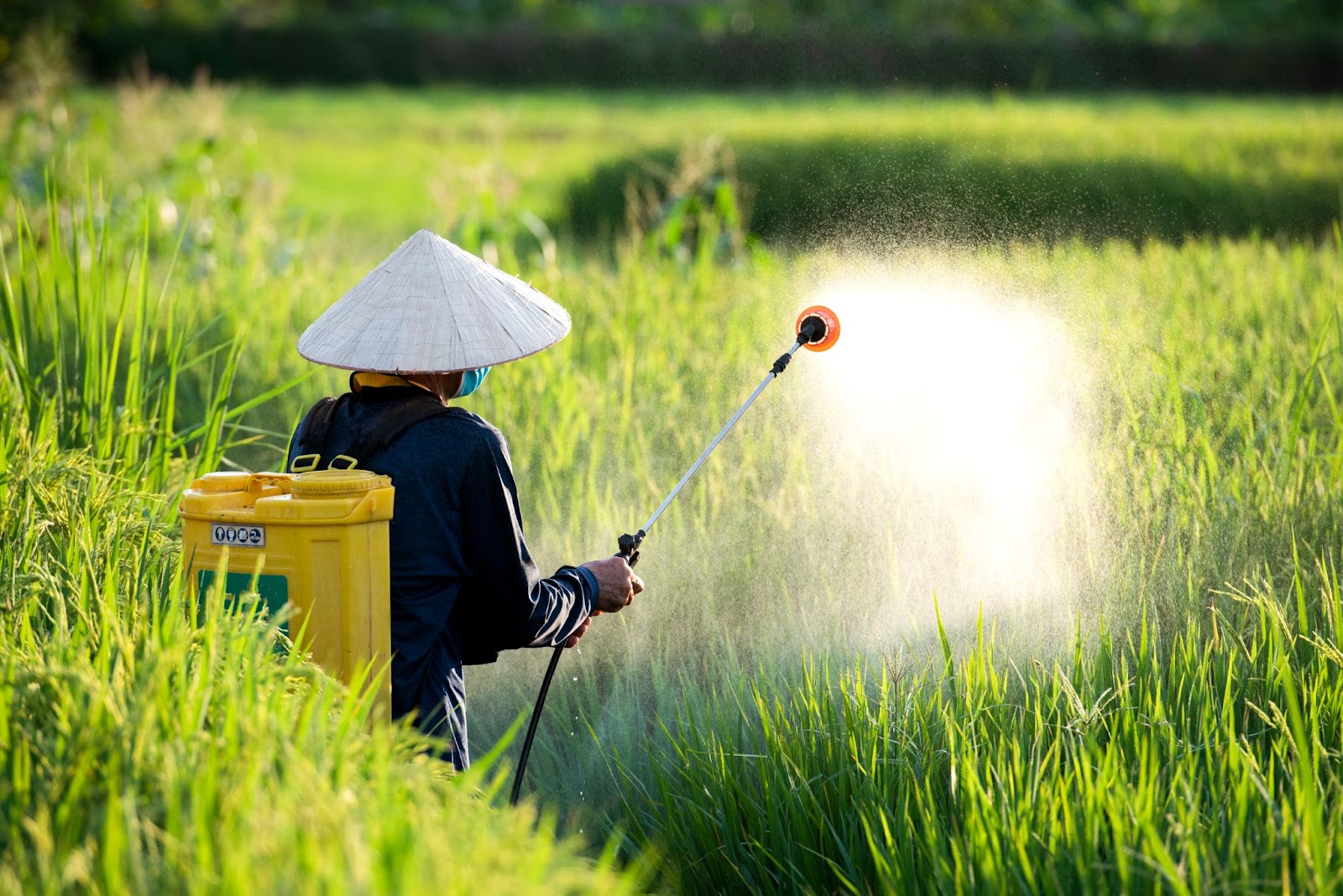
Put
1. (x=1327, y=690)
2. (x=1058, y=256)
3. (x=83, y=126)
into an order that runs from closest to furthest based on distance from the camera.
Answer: (x=1327, y=690)
(x=1058, y=256)
(x=83, y=126)

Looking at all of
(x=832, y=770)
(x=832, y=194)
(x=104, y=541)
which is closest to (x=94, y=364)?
(x=104, y=541)

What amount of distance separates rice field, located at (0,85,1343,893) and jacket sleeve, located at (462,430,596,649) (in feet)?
1.14

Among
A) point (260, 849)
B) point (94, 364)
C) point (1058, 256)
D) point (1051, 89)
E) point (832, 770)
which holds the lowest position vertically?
point (832, 770)

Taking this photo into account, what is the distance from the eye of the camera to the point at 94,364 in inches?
146

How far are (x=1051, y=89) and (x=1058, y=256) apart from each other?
70.8 feet

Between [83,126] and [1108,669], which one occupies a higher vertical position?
[83,126]

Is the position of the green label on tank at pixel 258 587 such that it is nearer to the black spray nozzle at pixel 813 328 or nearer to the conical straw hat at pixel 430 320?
the conical straw hat at pixel 430 320

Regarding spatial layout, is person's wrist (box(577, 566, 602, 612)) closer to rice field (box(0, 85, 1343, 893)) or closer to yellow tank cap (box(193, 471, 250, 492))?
rice field (box(0, 85, 1343, 893))

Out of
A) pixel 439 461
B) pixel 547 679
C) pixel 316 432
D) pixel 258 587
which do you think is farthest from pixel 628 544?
pixel 258 587

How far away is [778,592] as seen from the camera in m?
3.88

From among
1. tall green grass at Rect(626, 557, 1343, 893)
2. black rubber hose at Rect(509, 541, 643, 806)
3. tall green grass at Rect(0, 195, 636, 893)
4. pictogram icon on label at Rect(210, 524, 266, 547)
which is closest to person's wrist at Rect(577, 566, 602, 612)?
black rubber hose at Rect(509, 541, 643, 806)

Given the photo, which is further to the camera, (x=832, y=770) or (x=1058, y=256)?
(x=1058, y=256)

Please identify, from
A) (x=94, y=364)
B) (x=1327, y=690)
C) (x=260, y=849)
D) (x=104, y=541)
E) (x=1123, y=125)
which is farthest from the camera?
(x=1123, y=125)

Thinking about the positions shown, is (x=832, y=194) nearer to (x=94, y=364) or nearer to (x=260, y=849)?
(x=94, y=364)
